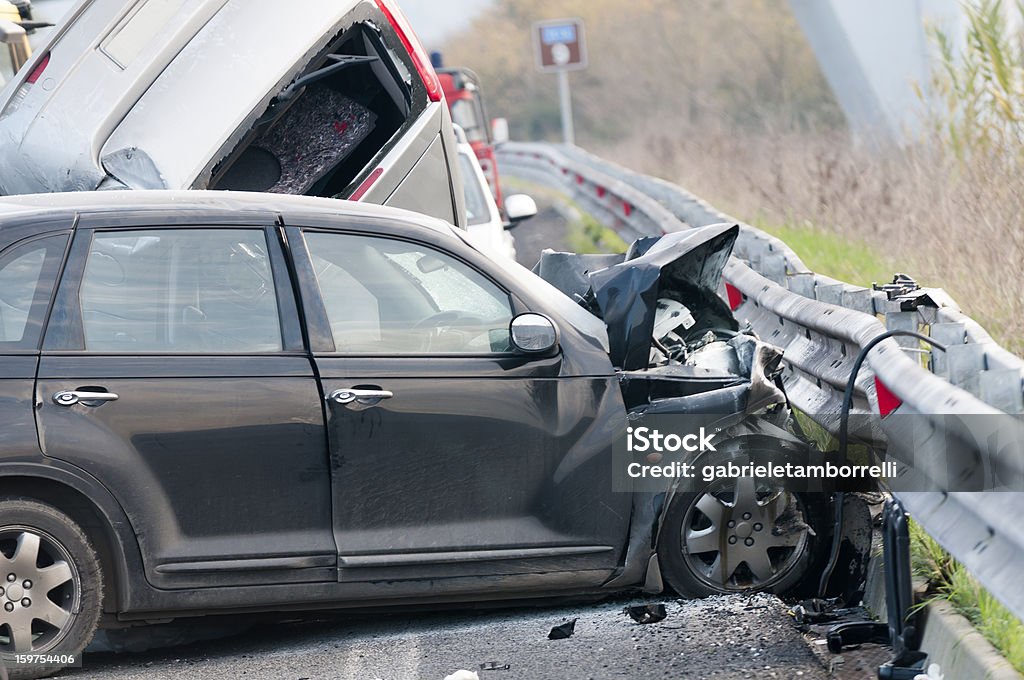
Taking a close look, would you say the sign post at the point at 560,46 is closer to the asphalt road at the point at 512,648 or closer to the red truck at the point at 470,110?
the red truck at the point at 470,110

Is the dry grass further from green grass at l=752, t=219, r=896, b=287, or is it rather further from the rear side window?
the rear side window

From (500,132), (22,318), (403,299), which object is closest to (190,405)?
(22,318)

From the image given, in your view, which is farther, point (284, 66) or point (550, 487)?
point (284, 66)

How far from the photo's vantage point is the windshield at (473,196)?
12.1 m

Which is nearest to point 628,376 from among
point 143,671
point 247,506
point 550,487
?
point 550,487

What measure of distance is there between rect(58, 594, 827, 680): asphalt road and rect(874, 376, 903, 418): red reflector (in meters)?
0.86

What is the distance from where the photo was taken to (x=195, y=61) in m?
7.88

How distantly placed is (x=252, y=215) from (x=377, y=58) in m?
3.51

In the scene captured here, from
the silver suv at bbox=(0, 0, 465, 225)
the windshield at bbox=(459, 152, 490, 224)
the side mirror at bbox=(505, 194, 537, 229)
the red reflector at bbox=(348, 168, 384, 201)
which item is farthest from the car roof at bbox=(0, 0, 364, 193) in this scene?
the side mirror at bbox=(505, 194, 537, 229)

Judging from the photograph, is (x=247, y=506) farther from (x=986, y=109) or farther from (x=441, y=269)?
(x=986, y=109)

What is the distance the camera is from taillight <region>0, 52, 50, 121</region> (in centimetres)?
818

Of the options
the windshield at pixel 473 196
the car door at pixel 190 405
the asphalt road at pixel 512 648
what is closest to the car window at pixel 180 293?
the car door at pixel 190 405

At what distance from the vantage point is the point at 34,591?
4922 mm

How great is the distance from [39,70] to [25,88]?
128mm
